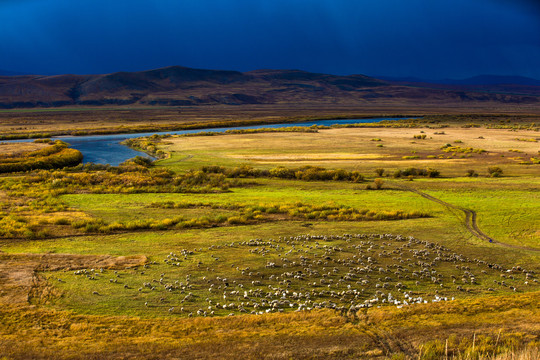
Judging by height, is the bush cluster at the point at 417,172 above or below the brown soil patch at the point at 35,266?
above

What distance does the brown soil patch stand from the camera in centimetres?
1534

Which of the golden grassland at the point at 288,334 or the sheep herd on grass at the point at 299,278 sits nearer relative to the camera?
the golden grassland at the point at 288,334

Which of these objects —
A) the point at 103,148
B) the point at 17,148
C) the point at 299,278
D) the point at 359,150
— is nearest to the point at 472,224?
the point at 299,278

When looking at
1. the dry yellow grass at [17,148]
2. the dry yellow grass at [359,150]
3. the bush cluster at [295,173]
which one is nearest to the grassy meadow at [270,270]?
the bush cluster at [295,173]

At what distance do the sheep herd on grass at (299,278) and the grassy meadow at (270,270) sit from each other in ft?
0.28

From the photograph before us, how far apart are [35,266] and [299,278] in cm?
1058

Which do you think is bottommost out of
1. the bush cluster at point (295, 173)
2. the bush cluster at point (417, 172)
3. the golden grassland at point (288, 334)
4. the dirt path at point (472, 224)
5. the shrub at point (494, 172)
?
the golden grassland at point (288, 334)

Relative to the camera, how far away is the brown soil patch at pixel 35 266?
604 inches

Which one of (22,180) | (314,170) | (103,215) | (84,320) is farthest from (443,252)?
(22,180)

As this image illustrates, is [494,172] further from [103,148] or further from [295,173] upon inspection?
[103,148]

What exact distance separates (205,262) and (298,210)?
11565mm

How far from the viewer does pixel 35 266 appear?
18.0 metres

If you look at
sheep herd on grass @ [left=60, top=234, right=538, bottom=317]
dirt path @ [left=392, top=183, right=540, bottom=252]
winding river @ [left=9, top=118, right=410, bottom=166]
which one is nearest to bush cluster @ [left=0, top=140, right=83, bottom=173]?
winding river @ [left=9, top=118, right=410, bottom=166]

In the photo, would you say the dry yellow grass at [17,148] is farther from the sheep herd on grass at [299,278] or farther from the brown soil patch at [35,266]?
the sheep herd on grass at [299,278]
